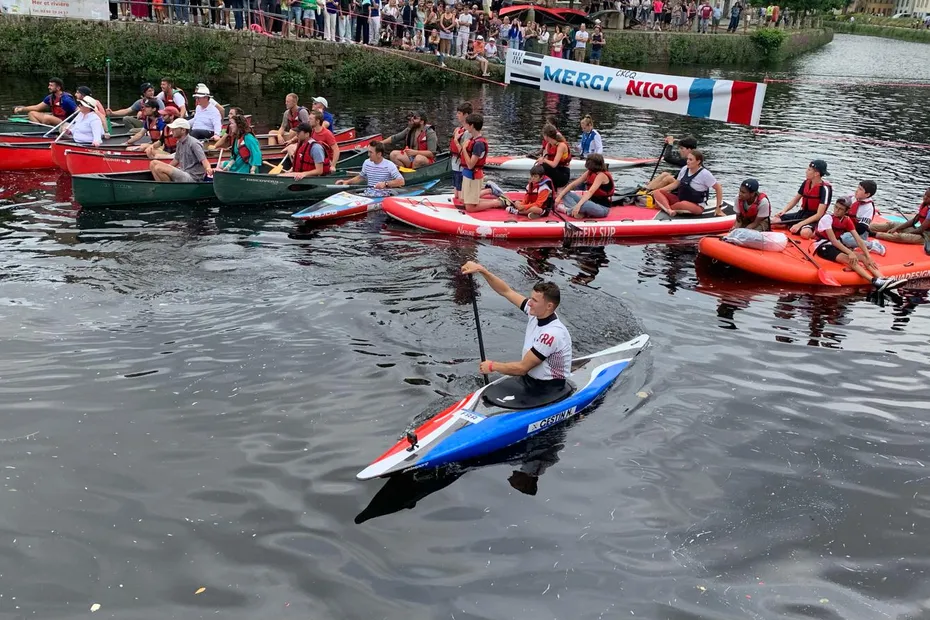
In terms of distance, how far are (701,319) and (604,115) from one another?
20.8 meters

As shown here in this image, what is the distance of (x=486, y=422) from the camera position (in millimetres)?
7957

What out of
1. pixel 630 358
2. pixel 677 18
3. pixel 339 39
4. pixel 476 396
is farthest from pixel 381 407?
pixel 677 18

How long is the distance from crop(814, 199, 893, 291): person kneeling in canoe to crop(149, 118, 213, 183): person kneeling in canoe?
1137cm

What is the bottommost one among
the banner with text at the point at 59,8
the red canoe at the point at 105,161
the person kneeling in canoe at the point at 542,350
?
the person kneeling in canoe at the point at 542,350

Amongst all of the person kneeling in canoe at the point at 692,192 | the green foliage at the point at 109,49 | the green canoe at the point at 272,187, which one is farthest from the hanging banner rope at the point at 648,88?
the green foliage at the point at 109,49

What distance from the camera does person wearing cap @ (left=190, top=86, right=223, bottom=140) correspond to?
17.9 m

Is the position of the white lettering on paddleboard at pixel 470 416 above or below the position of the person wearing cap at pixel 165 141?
below

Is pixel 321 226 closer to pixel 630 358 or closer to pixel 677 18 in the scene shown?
pixel 630 358

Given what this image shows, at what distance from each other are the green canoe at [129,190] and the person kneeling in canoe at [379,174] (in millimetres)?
3092

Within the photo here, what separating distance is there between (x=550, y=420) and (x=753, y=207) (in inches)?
295

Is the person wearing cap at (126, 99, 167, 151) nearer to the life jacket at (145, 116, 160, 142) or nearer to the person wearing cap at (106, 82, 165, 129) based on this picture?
the life jacket at (145, 116, 160, 142)

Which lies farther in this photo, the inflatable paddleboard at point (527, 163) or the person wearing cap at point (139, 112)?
the inflatable paddleboard at point (527, 163)

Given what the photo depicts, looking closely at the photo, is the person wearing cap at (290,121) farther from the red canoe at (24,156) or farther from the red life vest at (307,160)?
the red canoe at (24,156)

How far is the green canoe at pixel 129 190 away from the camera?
1496 centimetres
